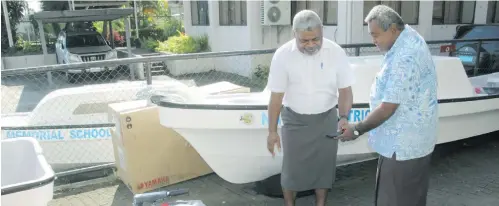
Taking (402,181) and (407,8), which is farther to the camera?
(407,8)

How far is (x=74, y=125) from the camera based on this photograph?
4.63 metres

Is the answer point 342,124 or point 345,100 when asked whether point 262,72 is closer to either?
point 345,100

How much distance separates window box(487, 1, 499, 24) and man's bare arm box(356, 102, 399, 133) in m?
10.9

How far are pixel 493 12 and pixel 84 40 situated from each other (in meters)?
12.7

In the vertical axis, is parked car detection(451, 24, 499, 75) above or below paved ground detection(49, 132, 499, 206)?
above

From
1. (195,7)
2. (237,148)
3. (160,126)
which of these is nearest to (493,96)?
(237,148)

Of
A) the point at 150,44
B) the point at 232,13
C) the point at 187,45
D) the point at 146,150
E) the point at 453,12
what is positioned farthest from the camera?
the point at 150,44

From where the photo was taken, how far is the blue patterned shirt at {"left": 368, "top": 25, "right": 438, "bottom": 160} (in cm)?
227

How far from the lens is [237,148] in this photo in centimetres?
372

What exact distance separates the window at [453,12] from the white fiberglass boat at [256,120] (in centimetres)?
759

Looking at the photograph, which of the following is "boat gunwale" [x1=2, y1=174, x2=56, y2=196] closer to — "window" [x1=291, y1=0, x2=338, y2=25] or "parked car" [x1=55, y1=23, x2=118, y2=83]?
"window" [x1=291, y1=0, x2=338, y2=25]

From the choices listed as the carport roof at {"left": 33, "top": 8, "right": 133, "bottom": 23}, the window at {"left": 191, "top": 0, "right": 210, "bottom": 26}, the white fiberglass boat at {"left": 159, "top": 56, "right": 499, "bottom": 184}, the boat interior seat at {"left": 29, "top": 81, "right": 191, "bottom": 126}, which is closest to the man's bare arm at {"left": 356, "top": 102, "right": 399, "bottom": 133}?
the white fiberglass boat at {"left": 159, "top": 56, "right": 499, "bottom": 184}

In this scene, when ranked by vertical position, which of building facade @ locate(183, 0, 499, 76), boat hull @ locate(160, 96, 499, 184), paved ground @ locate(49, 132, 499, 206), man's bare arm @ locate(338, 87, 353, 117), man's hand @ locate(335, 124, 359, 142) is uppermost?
building facade @ locate(183, 0, 499, 76)

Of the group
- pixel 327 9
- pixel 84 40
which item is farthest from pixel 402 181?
pixel 84 40
